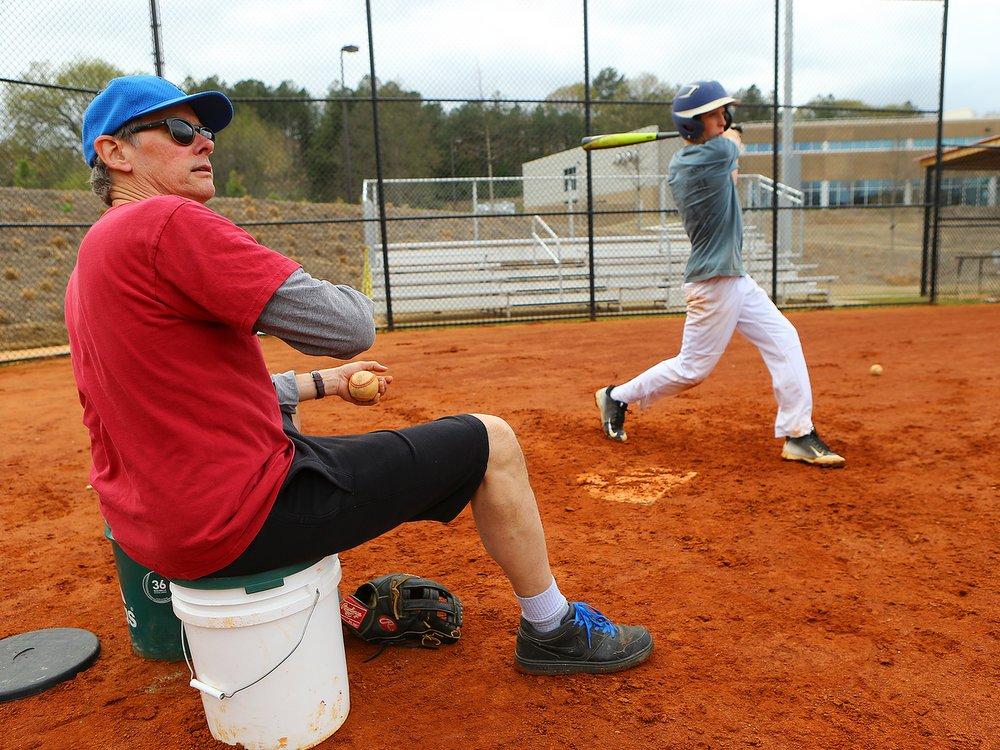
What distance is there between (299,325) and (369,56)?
35.5ft

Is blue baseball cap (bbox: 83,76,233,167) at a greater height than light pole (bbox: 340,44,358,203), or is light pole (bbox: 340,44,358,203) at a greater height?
light pole (bbox: 340,44,358,203)

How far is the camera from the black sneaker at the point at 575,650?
7.94 ft

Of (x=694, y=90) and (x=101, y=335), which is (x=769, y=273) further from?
(x=101, y=335)

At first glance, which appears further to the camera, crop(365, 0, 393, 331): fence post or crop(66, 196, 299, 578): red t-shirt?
crop(365, 0, 393, 331): fence post

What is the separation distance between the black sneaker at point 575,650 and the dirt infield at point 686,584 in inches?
1.8

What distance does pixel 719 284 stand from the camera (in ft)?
15.2

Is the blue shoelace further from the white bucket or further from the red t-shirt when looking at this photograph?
the red t-shirt

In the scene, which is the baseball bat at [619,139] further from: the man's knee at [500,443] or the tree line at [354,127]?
the tree line at [354,127]

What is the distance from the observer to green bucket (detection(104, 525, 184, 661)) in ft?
8.38

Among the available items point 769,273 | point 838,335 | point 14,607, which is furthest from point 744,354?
point 769,273

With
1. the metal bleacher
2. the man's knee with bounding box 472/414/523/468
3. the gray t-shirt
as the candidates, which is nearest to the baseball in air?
the man's knee with bounding box 472/414/523/468

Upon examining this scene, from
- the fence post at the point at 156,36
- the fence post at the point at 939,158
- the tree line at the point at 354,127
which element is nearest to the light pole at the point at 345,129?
the tree line at the point at 354,127

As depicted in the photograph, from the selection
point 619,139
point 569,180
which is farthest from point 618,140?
point 569,180

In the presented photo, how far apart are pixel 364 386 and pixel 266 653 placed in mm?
793
